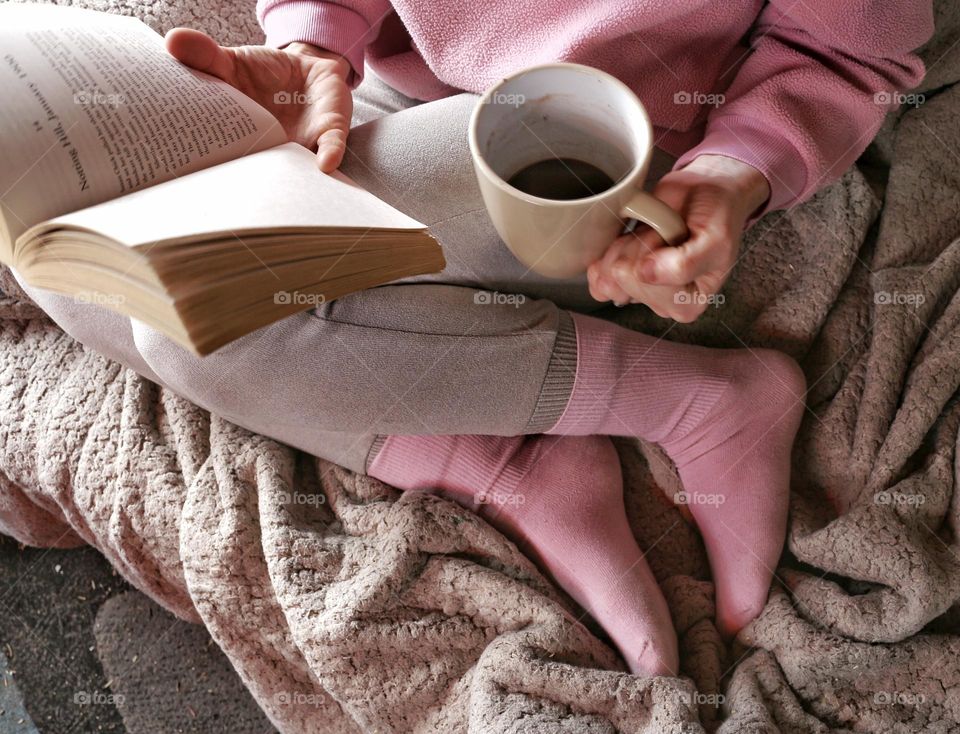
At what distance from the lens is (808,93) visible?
70 centimetres

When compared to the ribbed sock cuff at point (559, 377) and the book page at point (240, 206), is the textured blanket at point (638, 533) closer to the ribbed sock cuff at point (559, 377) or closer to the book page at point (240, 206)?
the ribbed sock cuff at point (559, 377)

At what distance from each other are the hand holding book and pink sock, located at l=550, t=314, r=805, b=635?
279 mm

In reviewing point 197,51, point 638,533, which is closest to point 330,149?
point 197,51

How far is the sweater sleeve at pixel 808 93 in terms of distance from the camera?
0.67 meters

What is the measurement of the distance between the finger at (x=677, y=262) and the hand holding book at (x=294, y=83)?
25 centimetres

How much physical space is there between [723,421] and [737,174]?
9.7 inches

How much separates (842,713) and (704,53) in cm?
59

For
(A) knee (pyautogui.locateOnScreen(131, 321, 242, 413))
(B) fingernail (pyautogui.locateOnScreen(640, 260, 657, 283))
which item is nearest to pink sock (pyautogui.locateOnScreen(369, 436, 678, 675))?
(A) knee (pyautogui.locateOnScreen(131, 321, 242, 413))

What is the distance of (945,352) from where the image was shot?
77 centimetres

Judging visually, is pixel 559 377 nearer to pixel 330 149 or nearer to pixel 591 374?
pixel 591 374

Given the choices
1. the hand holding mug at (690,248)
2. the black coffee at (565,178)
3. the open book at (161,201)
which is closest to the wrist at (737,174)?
the hand holding mug at (690,248)

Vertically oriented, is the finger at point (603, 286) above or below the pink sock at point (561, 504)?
above

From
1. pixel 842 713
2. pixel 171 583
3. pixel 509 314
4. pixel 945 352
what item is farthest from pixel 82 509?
pixel 945 352

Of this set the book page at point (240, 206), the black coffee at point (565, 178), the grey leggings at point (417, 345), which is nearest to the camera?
the book page at point (240, 206)
